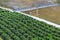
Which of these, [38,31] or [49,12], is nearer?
[38,31]

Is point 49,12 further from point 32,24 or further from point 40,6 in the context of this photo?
point 32,24

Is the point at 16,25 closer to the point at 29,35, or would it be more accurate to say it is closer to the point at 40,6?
the point at 29,35

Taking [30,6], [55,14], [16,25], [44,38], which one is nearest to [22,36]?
[44,38]

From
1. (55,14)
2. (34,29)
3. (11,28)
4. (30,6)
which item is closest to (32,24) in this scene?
(34,29)

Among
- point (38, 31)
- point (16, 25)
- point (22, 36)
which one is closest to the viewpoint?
point (22, 36)

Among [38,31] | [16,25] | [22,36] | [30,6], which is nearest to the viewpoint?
[22,36]

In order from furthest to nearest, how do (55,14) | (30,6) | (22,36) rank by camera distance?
(30,6)
(55,14)
(22,36)
